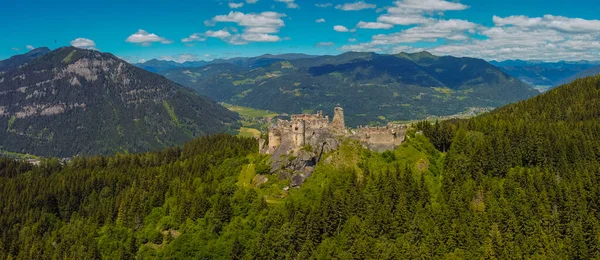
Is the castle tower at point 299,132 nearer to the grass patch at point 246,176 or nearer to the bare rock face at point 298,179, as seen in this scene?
the bare rock face at point 298,179

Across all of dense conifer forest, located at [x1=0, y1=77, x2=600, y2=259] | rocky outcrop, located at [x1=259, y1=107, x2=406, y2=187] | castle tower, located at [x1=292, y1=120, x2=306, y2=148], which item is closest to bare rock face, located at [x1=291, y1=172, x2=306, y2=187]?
rocky outcrop, located at [x1=259, y1=107, x2=406, y2=187]

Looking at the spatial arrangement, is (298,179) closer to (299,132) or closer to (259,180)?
(259,180)

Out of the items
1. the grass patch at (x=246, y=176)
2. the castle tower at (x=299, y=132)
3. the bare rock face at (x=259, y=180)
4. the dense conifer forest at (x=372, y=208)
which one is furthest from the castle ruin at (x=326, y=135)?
the grass patch at (x=246, y=176)

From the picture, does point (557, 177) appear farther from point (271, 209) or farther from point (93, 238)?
point (93, 238)

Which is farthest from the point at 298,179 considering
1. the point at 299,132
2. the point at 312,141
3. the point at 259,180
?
the point at 299,132

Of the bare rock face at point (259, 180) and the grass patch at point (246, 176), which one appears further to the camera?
the grass patch at point (246, 176)

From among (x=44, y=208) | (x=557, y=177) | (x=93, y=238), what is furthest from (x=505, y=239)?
(x=44, y=208)

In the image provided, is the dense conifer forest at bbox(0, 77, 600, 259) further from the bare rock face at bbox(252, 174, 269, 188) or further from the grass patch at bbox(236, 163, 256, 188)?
the bare rock face at bbox(252, 174, 269, 188)

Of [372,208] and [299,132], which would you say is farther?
[299,132]
